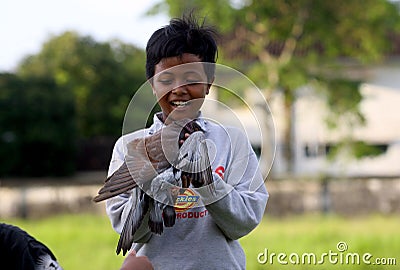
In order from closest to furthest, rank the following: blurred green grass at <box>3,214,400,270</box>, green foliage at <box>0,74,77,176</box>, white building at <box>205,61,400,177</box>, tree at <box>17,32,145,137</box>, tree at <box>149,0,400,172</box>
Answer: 1. blurred green grass at <box>3,214,400,270</box>
2. tree at <box>149,0,400,172</box>
3. white building at <box>205,61,400,177</box>
4. green foliage at <box>0,74,77,176</box>
5. tree at <box>17,32,145,137</box>

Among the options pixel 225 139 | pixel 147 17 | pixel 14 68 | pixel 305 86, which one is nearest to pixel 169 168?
pixel 225 139

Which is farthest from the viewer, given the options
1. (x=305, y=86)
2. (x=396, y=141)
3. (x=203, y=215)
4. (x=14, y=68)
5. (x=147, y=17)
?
(x=14, y=68)

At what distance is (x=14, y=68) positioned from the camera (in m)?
26.1

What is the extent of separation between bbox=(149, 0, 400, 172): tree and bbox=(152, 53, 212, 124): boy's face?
39.3 feet

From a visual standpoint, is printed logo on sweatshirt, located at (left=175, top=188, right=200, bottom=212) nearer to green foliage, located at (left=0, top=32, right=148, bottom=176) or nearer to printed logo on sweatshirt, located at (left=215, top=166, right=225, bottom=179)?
printed logo on sweatshirt, located at (left=215, top=166, right=225, bottom=179)

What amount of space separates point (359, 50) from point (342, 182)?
4060mm

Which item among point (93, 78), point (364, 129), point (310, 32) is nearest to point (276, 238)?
point (310, 32)

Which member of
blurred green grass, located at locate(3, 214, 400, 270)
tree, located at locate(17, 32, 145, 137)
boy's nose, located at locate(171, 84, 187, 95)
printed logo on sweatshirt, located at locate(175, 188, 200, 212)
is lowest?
blurred green grass, located at locate(3, 214, 400, 270)

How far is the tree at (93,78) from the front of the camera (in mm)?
25406

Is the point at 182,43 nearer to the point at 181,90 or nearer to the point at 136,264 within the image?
the point at 181,90

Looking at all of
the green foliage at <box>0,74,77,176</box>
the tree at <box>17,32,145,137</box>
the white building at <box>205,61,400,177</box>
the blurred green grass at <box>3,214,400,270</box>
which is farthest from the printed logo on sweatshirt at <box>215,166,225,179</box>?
the tree at <box>17,32,145,137</box>

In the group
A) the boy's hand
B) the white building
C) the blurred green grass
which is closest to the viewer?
the boy's hand

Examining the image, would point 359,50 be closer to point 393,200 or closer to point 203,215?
point 393,200

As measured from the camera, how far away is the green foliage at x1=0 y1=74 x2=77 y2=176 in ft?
68.6
